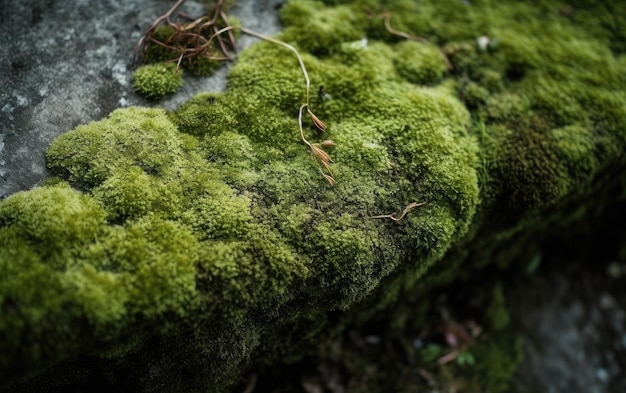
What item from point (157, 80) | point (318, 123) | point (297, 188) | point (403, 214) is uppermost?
point (157, 80)

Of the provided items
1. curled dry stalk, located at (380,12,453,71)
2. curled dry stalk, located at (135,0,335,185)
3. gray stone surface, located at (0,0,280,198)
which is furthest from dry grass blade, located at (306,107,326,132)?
curled dry stalk, located at (380,12,453,71)

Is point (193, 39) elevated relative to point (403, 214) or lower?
elevated

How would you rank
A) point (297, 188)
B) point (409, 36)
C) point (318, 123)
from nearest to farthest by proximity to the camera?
point (297, 188)
point (318, 123)
point (409, 36)

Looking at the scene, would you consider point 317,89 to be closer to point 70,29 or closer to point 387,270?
point 387,270

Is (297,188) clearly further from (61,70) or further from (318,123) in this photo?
(61,70)

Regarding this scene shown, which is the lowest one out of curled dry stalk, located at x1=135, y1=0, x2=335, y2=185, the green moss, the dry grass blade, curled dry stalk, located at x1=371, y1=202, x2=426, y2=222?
curled dry stalk, located at x1=371, y1=202, x2=426, y2=222

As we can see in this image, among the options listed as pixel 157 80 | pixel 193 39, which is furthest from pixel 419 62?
pixel 157 80

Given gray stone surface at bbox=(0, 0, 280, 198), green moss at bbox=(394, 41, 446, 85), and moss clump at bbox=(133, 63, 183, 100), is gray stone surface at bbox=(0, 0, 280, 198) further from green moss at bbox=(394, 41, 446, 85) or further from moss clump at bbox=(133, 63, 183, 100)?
green moss at bbox=(394, 41, 446, 85)
